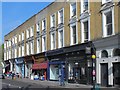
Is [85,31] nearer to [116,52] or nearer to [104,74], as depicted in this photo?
[104,74]

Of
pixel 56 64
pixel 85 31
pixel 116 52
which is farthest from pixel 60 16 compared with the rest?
pixel 116 52

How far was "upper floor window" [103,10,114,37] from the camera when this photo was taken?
102ft

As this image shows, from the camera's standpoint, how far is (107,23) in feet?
104

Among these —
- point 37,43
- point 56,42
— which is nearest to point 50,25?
point 56,42

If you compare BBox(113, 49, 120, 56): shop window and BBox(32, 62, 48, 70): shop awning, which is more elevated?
BBox(113, 49, 120, 56): shop window

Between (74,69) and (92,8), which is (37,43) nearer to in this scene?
(74,69)

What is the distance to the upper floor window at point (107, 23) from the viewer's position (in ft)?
102

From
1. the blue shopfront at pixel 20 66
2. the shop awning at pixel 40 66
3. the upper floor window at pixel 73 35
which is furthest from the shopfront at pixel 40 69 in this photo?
the upper floor window at pixel 73 35

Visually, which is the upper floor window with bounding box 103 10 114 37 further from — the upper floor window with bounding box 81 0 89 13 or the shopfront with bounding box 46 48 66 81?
the shopfront with bounding box 46 48 66 81

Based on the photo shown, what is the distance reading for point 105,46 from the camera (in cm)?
3181

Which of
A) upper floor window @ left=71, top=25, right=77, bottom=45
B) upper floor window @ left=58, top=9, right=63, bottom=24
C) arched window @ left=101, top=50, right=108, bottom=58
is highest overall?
upper floor window @ left=58, top=9, right=63, bottom=24

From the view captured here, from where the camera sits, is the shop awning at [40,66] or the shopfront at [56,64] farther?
the shop awning at [40,66]

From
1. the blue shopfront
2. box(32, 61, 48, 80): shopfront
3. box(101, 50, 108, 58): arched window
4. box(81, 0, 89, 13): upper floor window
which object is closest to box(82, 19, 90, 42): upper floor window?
box(81, 0, 89, 13): upper floor window

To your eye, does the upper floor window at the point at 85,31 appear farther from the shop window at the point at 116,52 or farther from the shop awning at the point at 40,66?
the shop awning at the point at 40,66
